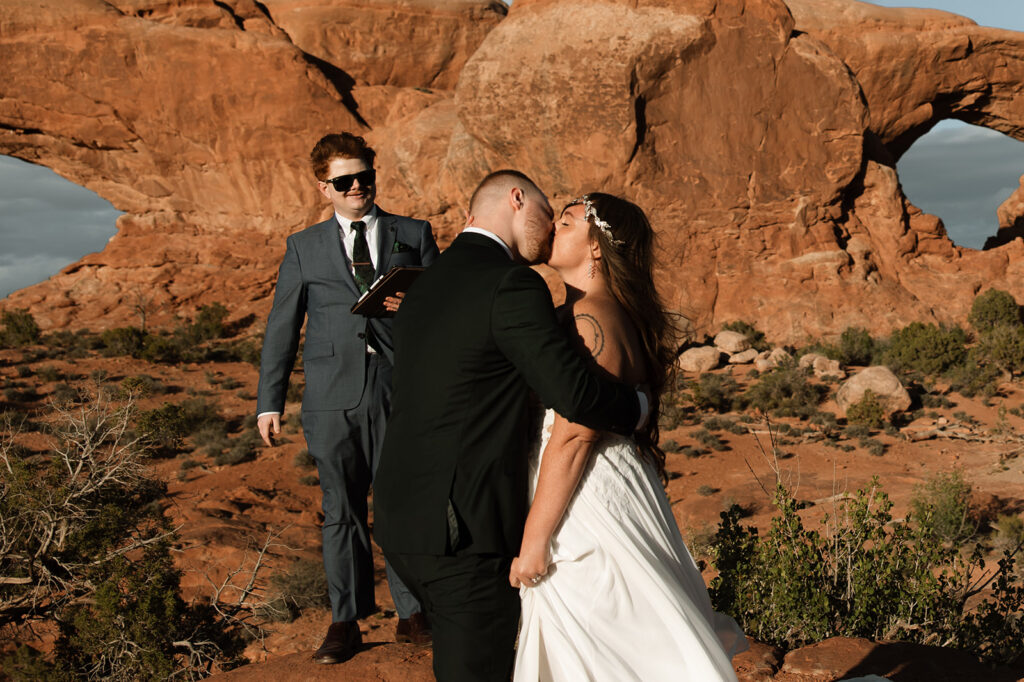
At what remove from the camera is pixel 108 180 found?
25.1 metres

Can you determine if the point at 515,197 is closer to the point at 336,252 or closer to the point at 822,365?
the point at 336,252

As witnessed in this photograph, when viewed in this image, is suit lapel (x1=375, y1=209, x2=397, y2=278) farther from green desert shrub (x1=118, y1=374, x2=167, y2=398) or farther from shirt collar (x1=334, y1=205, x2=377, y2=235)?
green desert shrub (x1=118, y1=374, x2=167, y2=398)

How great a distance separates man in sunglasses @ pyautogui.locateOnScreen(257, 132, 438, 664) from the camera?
10.2ft

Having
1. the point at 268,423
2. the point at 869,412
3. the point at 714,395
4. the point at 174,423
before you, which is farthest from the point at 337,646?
the point at 714,395

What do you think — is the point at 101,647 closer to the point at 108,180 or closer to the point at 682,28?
the point at 682,28

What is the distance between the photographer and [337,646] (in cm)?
314

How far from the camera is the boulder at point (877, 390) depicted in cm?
1334

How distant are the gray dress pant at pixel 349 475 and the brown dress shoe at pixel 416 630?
23 centimetres

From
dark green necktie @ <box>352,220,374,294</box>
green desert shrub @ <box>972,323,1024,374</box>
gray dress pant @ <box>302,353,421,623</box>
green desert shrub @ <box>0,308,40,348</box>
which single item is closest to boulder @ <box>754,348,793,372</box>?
green desert shrub @ <box>972,323,1024,374</box>

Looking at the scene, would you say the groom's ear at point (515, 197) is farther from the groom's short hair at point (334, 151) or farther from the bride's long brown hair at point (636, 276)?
the groom's short hair at point (334, 151)

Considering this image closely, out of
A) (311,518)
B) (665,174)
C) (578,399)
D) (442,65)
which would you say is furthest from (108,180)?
(578,399)

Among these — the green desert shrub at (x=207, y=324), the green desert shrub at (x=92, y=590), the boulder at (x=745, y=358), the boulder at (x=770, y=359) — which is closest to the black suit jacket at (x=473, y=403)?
the green desert shrub at (x=92, y=590)

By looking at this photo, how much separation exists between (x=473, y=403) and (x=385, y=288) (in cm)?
111

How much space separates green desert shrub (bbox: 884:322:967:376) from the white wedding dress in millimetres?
15196
